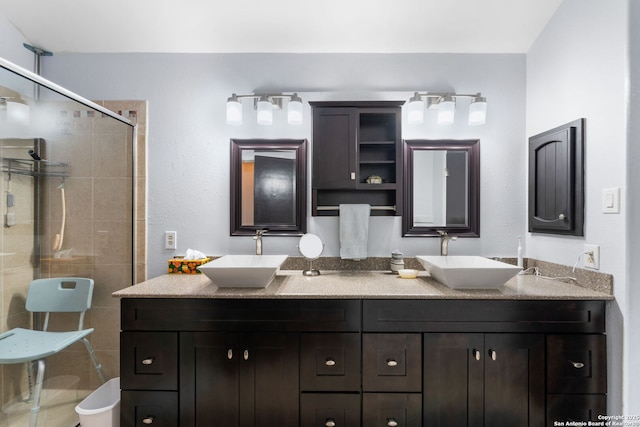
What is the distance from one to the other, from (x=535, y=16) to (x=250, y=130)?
192 cm

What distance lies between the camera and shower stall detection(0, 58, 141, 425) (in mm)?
1629

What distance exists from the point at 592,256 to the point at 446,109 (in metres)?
1.13

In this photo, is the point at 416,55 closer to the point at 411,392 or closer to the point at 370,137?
the point at 370,137

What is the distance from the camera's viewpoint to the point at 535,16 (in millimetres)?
1835

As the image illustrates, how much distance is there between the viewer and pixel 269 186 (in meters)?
2.04

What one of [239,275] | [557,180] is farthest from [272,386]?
[557,180]

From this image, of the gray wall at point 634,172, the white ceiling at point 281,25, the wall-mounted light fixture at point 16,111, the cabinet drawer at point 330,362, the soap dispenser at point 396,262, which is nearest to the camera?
the gray wall at point 634,172

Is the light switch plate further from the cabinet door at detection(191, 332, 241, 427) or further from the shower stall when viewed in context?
the shower stall

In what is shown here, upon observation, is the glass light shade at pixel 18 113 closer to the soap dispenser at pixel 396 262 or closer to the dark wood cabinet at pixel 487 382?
the soap dispenser at pixel 396 262

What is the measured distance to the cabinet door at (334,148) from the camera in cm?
191

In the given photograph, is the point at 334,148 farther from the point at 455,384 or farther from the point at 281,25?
the point at 455,384

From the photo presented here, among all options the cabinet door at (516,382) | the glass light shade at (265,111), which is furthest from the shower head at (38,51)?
the cabinet door at (516,382)

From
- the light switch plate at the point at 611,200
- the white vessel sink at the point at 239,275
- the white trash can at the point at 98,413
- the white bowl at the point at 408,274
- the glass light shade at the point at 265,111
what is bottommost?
the white trash can at the point at 98,413

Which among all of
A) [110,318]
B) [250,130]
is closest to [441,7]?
[250,130]
